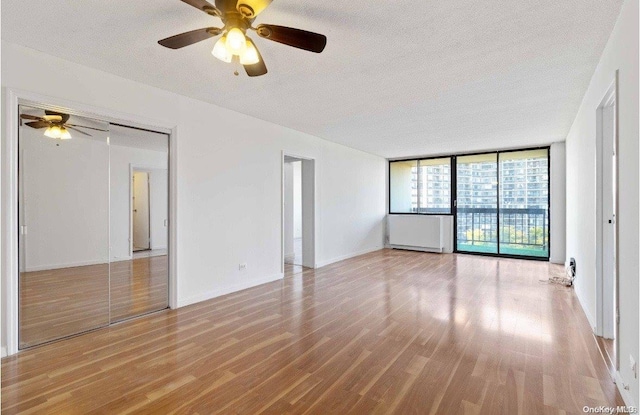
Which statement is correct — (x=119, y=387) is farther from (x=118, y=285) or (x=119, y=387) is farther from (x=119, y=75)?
(x=119, y=75)

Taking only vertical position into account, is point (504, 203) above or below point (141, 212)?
above

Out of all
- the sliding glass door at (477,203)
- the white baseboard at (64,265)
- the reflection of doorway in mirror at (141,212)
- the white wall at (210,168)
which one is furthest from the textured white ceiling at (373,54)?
the sliding glass door at (477,203)

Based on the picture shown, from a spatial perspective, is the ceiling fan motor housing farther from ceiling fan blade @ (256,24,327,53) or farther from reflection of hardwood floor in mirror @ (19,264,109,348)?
reflection of hardwood floor in mirror @ (19,264,109,348)

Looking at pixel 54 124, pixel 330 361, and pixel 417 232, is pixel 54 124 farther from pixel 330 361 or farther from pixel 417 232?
pixel 417 232

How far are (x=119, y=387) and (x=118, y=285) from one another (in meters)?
2.53

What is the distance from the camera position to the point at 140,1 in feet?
6.59

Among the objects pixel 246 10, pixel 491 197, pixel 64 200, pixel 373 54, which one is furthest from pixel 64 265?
pixel 491 197

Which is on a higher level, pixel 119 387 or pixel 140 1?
pixel 140 1

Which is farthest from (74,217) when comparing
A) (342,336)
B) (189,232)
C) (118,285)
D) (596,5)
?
(596,5)

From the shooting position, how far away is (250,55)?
2086mm

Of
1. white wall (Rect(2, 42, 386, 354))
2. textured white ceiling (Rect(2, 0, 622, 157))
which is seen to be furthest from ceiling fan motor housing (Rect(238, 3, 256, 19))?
white wall (Rect(2, 42, 386, 354))

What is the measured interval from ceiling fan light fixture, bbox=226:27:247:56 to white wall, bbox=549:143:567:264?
6993 mm

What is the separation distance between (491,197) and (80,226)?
7835mm

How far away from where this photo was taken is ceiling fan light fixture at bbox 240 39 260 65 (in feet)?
6.64
